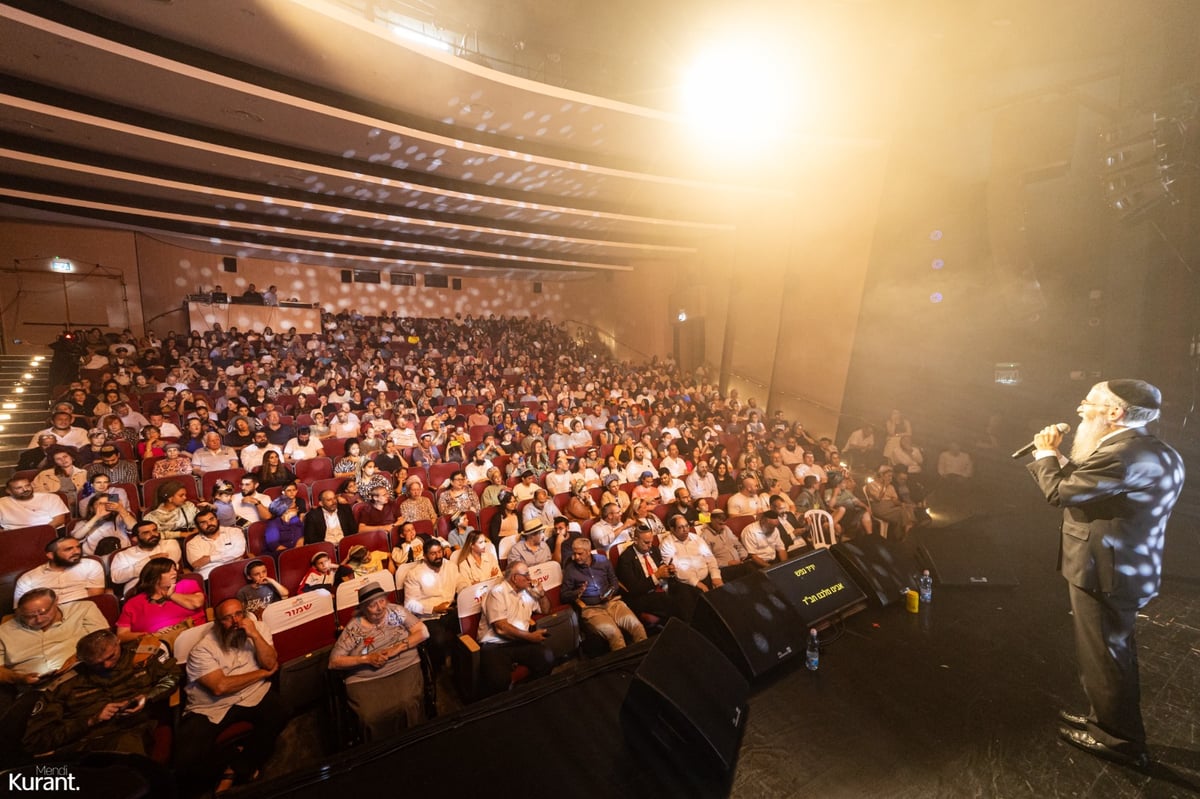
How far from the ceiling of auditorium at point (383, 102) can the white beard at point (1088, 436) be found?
5.01 m

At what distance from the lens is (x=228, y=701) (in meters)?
2.62

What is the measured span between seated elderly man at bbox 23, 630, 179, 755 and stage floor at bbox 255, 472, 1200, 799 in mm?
720

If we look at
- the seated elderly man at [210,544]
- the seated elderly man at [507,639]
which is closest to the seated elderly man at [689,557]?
the seated elderly man at [507,639]

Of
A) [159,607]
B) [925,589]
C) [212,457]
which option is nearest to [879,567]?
[925,589]

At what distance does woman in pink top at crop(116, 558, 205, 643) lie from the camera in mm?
2996

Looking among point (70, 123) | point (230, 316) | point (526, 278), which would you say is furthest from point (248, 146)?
point (526, 278)

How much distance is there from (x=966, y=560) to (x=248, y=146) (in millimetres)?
10194

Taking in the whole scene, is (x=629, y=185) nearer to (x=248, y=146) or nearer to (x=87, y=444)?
(x=248, y=146)

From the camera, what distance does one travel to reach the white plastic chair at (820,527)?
5.45m

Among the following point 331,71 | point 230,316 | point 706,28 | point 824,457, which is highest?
point 706,28

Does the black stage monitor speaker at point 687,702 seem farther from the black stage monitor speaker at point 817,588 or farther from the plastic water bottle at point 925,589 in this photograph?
the plastic water bottle at point 925,589

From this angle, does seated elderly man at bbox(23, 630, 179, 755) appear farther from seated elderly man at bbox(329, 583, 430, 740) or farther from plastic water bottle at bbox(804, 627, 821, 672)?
plastic water bottle at bbox(804, 627, 821, 672)

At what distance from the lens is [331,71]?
561 centimetres

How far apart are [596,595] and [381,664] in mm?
1576
